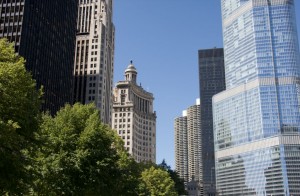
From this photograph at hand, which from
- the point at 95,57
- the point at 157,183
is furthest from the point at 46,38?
the point at 157,183

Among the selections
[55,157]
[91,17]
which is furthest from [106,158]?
[91,17]

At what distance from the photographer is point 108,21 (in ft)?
621

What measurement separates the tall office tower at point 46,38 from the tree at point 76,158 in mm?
69921

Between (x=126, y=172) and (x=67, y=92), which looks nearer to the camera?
(x=126, y=172)

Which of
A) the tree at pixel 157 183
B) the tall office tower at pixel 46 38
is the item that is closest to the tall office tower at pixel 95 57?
the tall office tower at pixel 46 38

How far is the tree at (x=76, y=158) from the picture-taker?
138ft

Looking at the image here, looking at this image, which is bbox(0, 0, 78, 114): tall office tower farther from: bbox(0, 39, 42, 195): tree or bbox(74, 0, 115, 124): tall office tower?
bbox(0, 39, 42, 195): tree

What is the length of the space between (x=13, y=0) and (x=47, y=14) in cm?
1368

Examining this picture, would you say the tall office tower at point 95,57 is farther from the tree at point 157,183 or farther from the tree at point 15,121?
the tree at point 15,121

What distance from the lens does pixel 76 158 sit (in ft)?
145

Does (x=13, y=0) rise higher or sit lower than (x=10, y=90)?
higher

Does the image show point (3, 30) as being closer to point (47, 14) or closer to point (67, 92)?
point (47, 14)

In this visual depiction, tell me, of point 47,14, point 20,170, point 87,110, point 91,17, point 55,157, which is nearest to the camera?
point 20,170

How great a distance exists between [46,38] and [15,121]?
10119 cm
